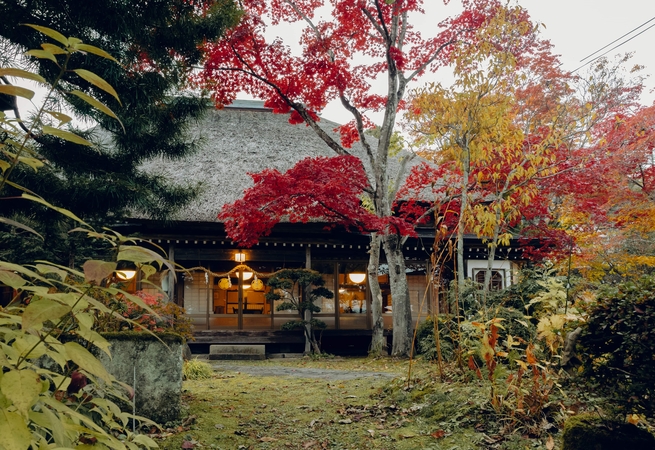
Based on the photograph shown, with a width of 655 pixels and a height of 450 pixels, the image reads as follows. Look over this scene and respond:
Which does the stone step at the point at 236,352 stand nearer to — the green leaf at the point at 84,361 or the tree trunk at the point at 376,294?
the tree trunk at the point at 376,294

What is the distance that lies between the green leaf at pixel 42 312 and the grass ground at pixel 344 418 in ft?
11.3

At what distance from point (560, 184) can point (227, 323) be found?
938 centimetres

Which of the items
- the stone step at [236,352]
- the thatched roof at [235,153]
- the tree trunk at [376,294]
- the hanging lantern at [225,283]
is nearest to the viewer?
the tree trunk at [376,294]

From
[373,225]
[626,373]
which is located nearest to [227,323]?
[373,225]

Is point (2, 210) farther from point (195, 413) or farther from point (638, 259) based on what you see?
point (638, 259)

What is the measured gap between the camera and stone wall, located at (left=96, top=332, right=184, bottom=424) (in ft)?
14.5

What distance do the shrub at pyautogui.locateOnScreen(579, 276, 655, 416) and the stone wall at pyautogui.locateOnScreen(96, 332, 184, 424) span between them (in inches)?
127

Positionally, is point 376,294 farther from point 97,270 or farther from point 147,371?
point 97,270

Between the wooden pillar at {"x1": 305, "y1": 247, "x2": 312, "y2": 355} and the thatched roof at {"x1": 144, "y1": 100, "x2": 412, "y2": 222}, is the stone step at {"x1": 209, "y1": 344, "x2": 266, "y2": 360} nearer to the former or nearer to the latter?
the wooden pillar at {"x1": 305, "y1": 247, "x2": 312, "y2": 355}

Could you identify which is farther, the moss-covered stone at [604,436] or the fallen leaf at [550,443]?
the fallen leaf at [550,443]

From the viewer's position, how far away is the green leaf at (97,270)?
33.7 inches

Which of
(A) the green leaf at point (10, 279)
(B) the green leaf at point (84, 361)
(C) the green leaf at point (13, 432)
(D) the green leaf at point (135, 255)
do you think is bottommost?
(C) the green leaf at point (13, 432)

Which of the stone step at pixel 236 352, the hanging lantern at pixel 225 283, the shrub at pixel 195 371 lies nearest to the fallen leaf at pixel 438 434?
the shrub at pixel 195 371

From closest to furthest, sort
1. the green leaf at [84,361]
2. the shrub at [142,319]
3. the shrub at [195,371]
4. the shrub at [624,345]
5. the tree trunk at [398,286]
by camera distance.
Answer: the green leaf at [84,361] < the shrub at [624,345] < the shrub at [142,319] < the shrub at [195,371] < the tree trunk at [398,286]
